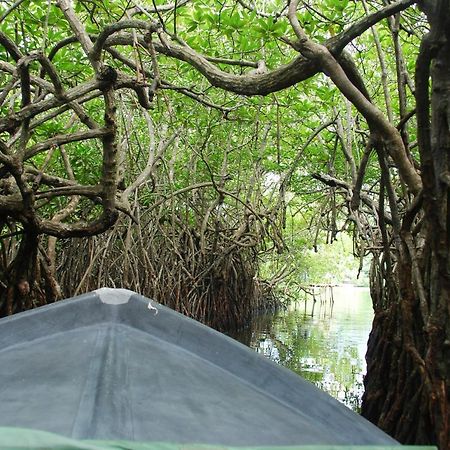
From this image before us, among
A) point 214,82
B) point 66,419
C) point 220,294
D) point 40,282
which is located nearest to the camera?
point 66,419

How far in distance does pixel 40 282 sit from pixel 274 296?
13603mm

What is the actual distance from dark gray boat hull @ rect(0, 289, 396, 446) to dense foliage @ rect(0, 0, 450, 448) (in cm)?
91

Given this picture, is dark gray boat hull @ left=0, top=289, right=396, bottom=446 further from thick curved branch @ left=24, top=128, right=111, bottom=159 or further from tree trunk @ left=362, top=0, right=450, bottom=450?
thick curved branch @ left=24, top=128, right=111, bottom=159

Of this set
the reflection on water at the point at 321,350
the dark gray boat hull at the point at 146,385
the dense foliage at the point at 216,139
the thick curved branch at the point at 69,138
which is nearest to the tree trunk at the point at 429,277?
the dense foliage at the point at 216,139

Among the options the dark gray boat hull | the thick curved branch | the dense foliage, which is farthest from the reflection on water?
the dark gray boat hull

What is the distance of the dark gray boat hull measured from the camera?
4.87ft

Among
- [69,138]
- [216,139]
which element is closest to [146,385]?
[69,138]

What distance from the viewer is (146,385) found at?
5.50ft

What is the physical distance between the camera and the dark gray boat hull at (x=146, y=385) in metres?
1.48

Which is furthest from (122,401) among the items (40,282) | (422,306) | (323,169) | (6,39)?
(323,169)

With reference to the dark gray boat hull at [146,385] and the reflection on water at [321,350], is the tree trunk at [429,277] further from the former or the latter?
the reflection on water at [321,350]

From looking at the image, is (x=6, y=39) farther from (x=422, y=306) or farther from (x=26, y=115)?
(x=422, y=306)

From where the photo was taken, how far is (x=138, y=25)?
2.83m

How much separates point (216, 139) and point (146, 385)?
6.93 m
